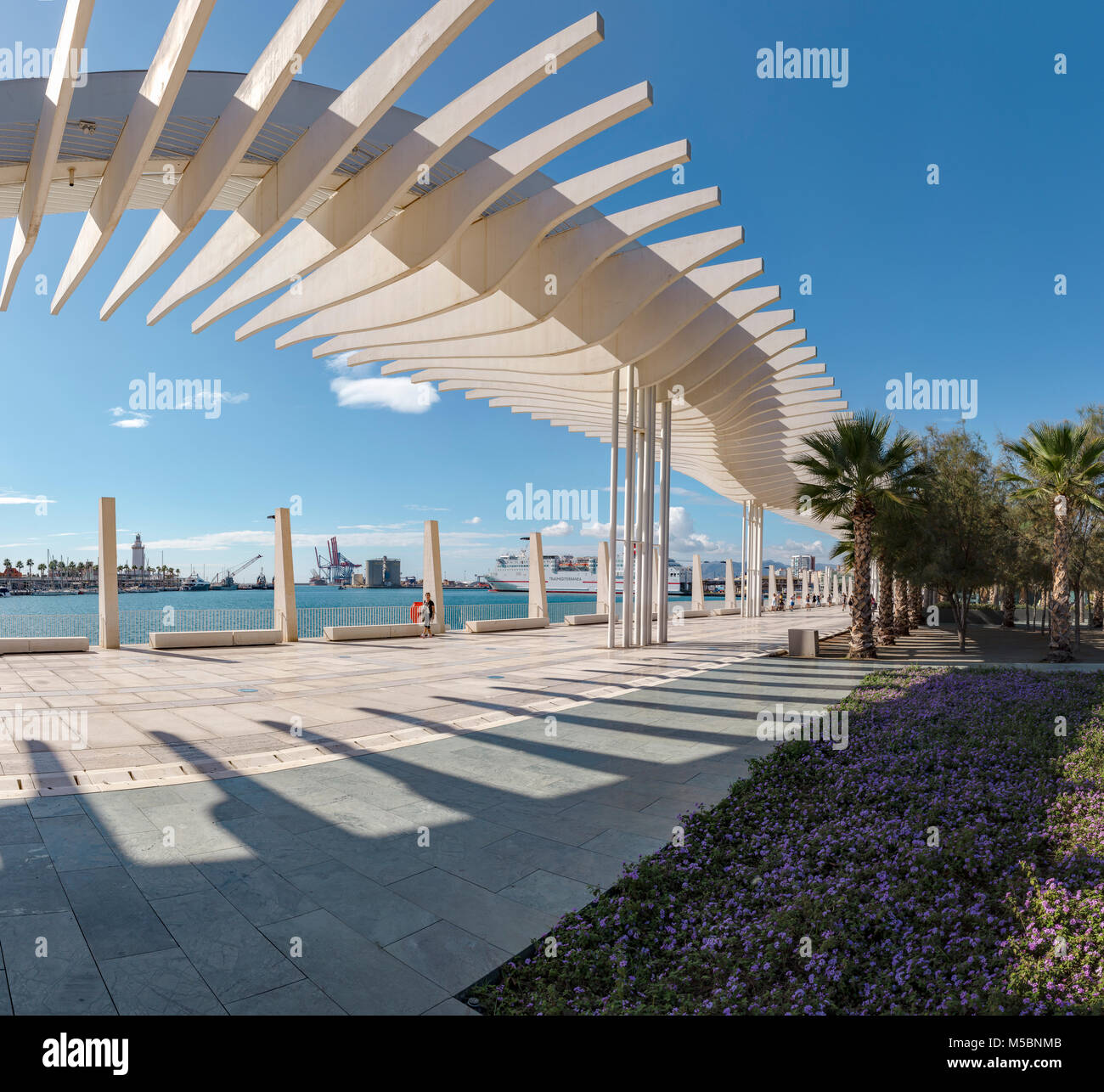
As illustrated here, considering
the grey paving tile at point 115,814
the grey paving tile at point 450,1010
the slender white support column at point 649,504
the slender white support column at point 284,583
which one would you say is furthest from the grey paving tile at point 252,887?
the slender white support column at point 284,583

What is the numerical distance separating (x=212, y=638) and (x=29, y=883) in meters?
14.8

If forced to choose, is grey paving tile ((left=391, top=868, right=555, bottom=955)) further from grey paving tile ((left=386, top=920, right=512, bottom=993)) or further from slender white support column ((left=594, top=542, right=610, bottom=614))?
slender white support column ((left=594, top=542, right=610, bottom=614))

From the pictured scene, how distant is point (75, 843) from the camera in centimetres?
482

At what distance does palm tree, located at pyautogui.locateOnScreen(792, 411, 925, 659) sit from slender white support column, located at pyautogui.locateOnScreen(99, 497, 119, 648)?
1770 centimetres

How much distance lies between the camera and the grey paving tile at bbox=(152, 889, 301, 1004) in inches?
129

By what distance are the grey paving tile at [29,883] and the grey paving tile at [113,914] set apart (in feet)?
0.25

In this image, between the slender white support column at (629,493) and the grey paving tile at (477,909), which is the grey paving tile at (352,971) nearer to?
the grey paving tile at (477,909)

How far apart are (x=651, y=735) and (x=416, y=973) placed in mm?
5598

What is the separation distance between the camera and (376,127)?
9.63 meters

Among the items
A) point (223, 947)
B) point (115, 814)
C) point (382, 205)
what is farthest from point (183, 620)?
point (223, 947)

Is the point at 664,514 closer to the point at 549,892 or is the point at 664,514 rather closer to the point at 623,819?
the point at 623,819

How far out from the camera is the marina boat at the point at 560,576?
94812 millimetres
